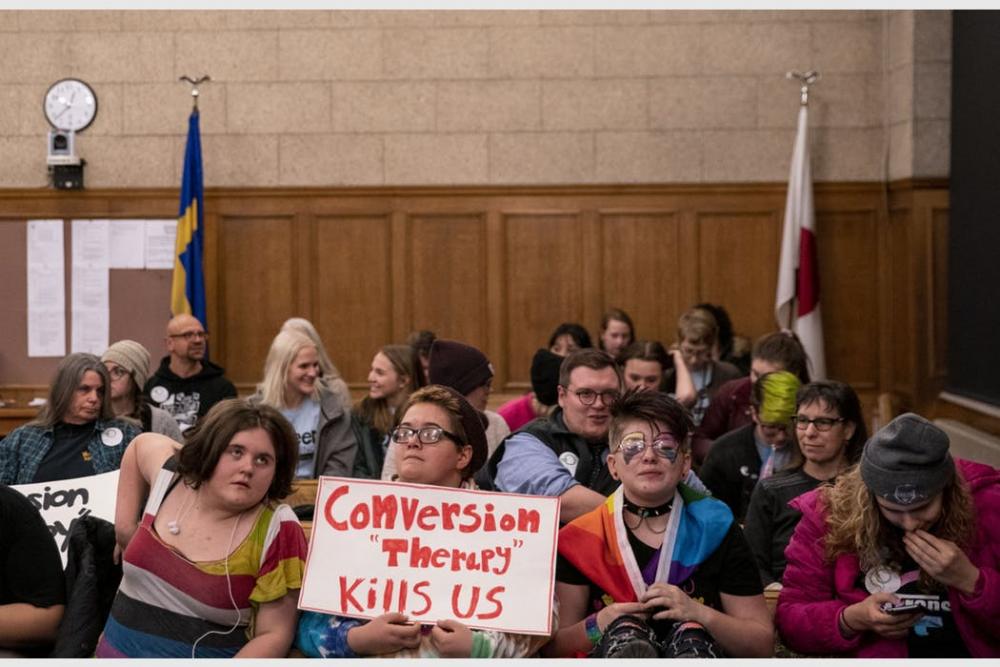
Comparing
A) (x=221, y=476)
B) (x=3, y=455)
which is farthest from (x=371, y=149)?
(x=221, y=476)

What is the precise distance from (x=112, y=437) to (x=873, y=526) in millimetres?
3140

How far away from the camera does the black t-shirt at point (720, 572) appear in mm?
3254

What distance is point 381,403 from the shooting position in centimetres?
645

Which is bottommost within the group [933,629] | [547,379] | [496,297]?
[933,629]

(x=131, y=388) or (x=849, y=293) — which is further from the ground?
(x=849, y=293)

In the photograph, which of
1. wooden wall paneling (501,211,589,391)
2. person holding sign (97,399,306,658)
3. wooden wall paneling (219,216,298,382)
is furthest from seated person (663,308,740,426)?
person holding sign (97,399,306,658)

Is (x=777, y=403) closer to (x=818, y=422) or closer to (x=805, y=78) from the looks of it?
(x=818, y=422)

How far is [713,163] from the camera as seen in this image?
10.2m

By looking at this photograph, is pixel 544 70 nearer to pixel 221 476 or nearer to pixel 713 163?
pixel 713 163

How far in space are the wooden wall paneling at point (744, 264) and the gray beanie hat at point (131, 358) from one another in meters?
5.15

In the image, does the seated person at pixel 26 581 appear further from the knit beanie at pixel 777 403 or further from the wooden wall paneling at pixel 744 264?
the wooden wall paneling at pixel 744 264

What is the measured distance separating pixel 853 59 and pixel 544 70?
2.36 m

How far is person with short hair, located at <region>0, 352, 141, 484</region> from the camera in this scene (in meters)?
5.11

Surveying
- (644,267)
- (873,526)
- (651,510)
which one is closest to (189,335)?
(644,267)
